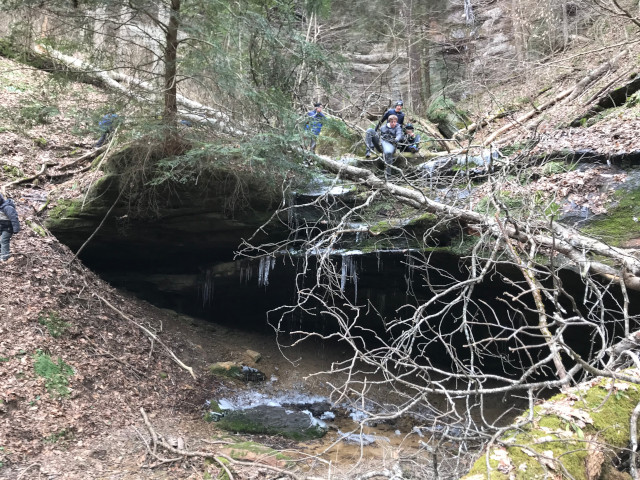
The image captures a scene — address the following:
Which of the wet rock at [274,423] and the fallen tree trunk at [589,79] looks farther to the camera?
the fallen tree trunk at [589,79]

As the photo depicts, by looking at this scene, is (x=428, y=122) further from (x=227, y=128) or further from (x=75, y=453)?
(x=75, y=453)

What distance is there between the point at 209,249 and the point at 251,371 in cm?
345

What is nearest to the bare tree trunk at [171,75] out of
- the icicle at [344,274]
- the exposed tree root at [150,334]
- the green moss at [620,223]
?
the exposed tree root at [150,334]

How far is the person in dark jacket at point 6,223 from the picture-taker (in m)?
7.43

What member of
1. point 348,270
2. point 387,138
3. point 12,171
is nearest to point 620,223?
point 387,138

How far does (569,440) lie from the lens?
103 inches

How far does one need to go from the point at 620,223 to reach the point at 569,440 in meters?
4.69

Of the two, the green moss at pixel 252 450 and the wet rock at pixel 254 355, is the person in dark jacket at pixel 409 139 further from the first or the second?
the green moss at pixel 252 450

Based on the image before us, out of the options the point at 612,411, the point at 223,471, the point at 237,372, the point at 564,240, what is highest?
the point at 564,240

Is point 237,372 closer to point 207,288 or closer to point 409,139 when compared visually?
point 207,288

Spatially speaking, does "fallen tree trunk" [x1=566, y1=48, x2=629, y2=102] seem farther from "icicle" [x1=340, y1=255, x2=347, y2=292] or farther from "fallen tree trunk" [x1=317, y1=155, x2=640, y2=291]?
"fallen tree trunk" [x1=317, y1=155, x2=640, y2=291]

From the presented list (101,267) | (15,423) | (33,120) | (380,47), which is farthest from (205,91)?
(380,47)

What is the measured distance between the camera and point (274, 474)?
17.9 feet

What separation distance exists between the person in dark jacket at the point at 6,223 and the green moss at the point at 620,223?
8685 millimetres
